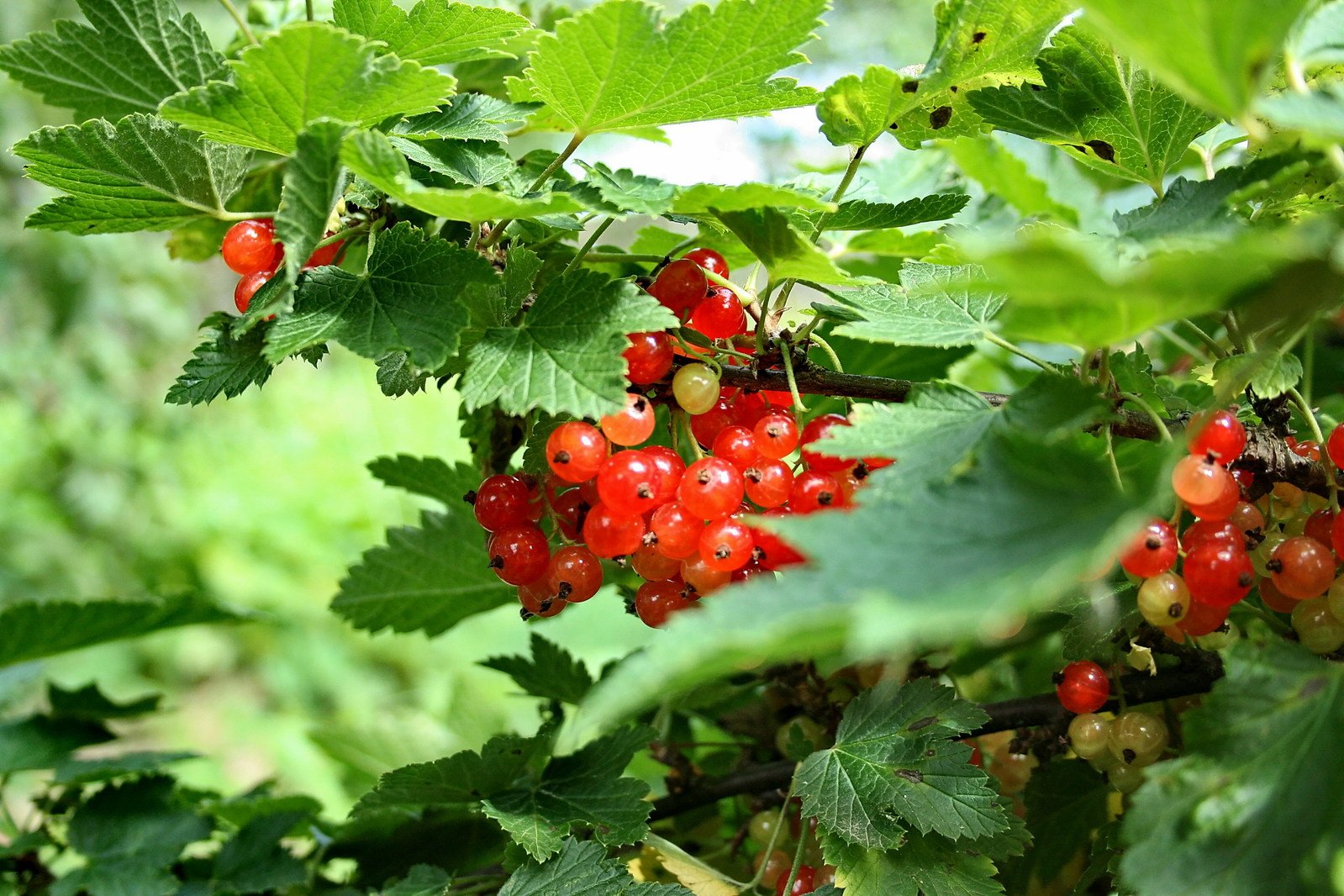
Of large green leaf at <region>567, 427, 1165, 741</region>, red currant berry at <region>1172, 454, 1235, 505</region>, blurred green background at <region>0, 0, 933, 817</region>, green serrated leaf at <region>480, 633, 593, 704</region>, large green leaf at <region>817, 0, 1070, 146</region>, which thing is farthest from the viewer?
blurred green background at <region>0, 0, 933, 817</region>

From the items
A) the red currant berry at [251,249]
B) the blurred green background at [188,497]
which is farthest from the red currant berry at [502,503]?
the blurred green background at [188,497]

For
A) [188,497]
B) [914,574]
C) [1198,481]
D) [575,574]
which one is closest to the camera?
[914,574]

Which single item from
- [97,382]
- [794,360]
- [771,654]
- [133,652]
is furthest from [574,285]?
[97,382]

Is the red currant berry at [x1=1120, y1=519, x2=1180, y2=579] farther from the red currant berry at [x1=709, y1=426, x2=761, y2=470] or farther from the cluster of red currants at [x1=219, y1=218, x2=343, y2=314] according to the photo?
the cluster of red currants at [x1=219, y1=218, x2=343, y2=314]

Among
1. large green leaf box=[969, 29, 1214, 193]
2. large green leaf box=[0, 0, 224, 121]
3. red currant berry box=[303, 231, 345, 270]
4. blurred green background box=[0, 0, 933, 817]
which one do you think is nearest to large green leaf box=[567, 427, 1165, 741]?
large green leaf box=[969, 29, 1214, 193]

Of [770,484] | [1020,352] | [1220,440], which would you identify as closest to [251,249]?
[770,484]

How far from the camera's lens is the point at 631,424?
1.85 ft

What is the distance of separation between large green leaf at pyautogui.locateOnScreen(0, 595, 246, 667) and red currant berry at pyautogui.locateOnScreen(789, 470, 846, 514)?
1.99 ft

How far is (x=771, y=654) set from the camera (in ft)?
1.06

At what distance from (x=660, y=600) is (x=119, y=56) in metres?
0.49

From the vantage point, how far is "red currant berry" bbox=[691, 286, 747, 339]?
1.98 feet

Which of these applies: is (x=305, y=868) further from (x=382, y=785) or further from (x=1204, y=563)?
(x=1204, y=563)

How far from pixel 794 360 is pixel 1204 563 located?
242 mm

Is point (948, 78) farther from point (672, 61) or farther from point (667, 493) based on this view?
point (667, 493)
